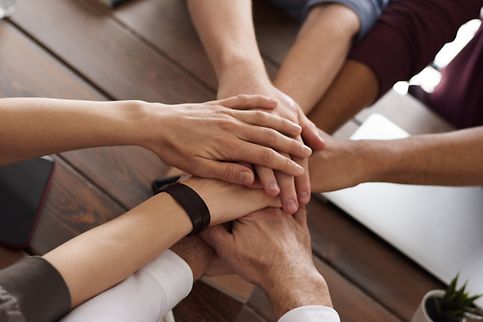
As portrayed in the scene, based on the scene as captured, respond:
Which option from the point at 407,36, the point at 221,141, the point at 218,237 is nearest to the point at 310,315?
the point at 218,237

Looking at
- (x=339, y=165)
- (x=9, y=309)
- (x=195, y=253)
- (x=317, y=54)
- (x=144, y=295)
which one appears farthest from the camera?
(x=317, y=54)

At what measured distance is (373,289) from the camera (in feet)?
3.36

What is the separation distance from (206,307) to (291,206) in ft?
0.69

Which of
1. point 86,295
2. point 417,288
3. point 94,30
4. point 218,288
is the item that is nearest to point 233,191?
point 218,288

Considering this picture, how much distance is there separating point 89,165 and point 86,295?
349 millimetres

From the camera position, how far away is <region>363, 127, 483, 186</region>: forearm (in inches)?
41.1

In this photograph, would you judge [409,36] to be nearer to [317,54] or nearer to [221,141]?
[317,54]

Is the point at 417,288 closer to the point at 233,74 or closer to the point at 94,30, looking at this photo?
the point at 233,74

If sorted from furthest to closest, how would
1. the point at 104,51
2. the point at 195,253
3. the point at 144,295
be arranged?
1. the point at 104,51
2. the point at 195,253
3. the point at 144,295

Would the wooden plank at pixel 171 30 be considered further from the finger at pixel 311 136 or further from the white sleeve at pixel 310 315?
the white sleeve at pixel 310 315

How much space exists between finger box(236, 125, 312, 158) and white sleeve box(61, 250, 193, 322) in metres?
0.22

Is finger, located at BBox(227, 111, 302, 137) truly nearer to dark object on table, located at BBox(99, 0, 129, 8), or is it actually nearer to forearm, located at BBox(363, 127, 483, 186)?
forearm, located at BBox(363, 127, 483, 186)

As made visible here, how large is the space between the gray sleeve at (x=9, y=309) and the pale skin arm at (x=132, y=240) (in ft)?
0.24

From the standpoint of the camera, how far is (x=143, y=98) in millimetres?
1204
